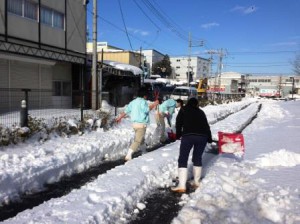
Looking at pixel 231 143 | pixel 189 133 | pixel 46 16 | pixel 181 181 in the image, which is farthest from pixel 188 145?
pixel 46 16

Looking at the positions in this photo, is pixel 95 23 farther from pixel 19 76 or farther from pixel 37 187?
pixel 37 187

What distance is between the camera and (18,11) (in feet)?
60.8

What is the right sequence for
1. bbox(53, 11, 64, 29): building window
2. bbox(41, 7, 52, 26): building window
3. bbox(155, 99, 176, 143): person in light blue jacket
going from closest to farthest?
bbox(155, 99, 176, 143): person in light blue jacket
bbox(41, 7, 52, 26): building window
bbox(53, 11, 64, 29): building window

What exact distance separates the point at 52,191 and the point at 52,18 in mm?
16916

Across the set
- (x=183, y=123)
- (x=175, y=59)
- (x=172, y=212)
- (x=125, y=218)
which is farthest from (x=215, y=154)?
(x=175, y=59)

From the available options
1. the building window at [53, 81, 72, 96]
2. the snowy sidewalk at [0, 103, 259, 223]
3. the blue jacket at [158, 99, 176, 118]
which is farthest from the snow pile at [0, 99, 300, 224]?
the building window at [53, 81, 72, 96]

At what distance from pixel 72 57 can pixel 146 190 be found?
16974 mm

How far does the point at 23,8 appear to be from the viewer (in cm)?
1889

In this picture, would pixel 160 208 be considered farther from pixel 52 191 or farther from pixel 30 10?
pixel 30 10

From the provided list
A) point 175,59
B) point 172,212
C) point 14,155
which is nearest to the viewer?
point 172,212

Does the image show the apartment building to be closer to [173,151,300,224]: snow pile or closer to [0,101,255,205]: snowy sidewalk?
[0,101,255,205]: snowy sidewalk

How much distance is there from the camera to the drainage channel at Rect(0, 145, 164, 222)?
5.36 meters

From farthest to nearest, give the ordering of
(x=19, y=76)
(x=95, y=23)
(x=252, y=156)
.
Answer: (x=19, y=76), (x=95, y=23), (x=252, y=156)

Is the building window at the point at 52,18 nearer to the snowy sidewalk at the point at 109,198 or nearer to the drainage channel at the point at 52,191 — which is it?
the drainage channel at the point at 52,191
